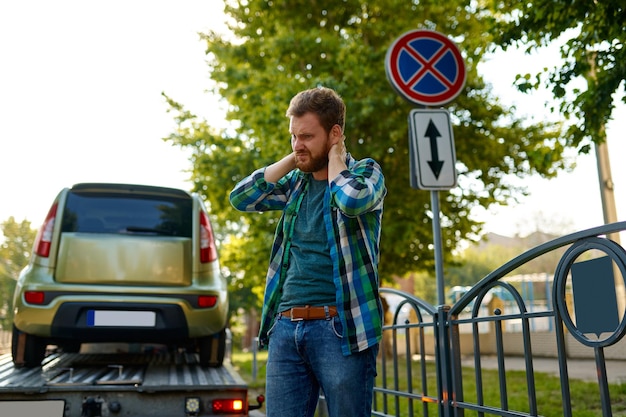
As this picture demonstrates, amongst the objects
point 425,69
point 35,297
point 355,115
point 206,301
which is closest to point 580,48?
point 425,69

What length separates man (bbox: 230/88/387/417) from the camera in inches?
83.4

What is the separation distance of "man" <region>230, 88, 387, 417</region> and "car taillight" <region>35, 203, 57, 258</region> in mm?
2829

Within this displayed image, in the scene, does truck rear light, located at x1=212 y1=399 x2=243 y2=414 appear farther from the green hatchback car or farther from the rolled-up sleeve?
the rolled-up sleeve

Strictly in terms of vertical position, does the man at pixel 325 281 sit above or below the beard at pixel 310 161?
below

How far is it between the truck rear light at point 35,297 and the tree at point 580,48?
4.83 m

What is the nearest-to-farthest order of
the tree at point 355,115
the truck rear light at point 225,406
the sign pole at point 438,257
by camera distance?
the truck rear light at point 225,406
the sign pole at point 438,257
the tree at point 355,115

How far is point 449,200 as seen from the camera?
14539mm

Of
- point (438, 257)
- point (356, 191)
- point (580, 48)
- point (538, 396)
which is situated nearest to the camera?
point (356, 191)

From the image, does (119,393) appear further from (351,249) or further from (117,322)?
(351,249)

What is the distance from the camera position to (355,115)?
12.2m

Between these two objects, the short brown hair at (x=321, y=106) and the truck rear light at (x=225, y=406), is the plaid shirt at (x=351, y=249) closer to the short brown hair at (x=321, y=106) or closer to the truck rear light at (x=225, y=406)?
the short brown hair at (x=321, y=106)

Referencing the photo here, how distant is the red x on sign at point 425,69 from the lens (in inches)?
182

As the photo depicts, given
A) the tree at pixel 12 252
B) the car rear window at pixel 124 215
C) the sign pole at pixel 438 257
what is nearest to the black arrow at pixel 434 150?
the sign pole at pixel 438 257

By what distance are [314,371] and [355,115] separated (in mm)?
10312
